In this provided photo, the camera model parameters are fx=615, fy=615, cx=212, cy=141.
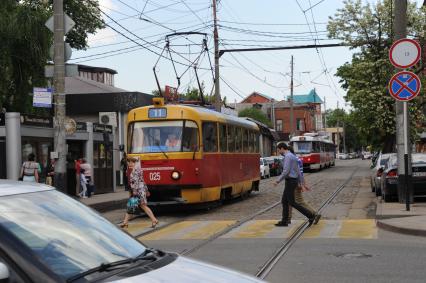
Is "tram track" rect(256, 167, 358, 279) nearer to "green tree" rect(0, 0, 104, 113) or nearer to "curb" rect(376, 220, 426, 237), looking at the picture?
"curb" rect(376, 220, 426, 237)

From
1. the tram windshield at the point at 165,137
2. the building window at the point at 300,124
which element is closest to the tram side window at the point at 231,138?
the tram windshield at the point at 165,137

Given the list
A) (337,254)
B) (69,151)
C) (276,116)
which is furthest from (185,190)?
(276,116)

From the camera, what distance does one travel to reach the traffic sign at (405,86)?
14.2 meters

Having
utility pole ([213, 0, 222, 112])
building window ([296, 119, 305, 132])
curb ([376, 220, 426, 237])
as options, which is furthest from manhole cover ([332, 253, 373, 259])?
building window ([296, 119, 305, 132])

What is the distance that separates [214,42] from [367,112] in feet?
31.1

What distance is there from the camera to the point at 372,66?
30.5 meters

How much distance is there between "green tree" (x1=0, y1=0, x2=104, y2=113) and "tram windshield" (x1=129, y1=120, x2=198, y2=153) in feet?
32.9

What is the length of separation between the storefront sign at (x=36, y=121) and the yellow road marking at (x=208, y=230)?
8.89m

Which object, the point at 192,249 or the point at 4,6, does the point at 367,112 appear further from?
the point at 192,249

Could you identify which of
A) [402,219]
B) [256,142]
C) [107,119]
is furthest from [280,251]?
[107,119]

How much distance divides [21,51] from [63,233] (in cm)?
2332

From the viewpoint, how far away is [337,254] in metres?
9.59

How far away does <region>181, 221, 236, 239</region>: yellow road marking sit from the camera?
12219mm

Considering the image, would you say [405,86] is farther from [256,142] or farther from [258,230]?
[256,142]
